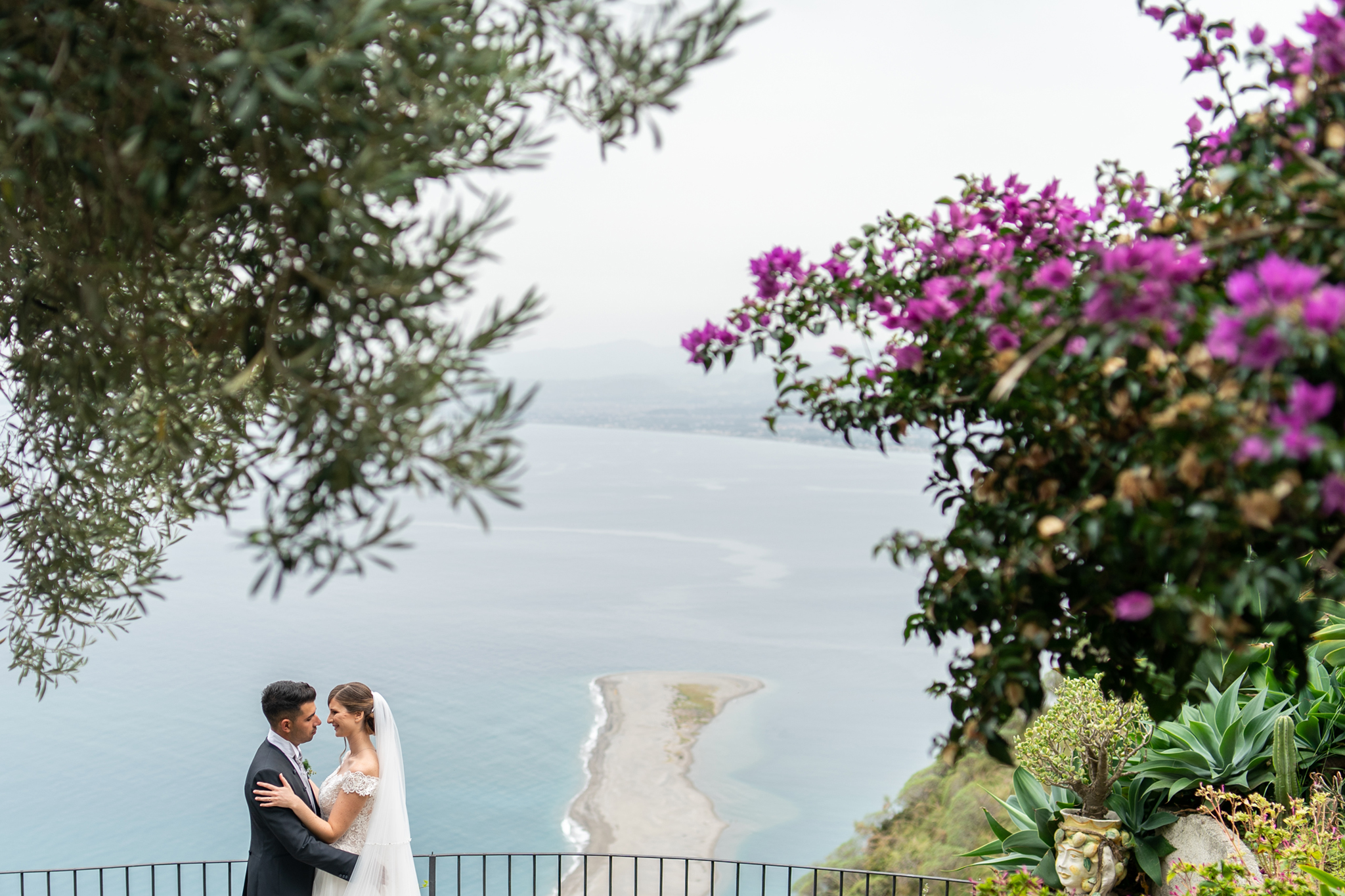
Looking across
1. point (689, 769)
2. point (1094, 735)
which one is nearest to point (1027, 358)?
point (1094, 735)

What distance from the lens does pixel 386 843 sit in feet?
11.8

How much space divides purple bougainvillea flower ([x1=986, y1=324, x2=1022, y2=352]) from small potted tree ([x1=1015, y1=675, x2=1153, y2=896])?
3.35 metres

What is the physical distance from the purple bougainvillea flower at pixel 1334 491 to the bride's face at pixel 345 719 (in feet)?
11.3

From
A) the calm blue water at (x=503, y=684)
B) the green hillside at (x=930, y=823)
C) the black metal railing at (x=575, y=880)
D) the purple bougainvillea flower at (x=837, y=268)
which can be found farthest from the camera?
the calm blue water at (x=503, y=684)

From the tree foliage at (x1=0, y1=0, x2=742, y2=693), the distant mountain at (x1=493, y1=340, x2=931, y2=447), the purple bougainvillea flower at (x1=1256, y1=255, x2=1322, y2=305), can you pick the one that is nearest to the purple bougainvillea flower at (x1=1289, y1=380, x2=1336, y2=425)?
the purple bougainvillea flower at (x1=1256, y1=255, x2=1322, y2=305)

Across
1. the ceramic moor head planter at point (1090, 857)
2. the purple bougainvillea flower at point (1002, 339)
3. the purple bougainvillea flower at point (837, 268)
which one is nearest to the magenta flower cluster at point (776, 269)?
the purple bougainvillea flower at point (837, 268)

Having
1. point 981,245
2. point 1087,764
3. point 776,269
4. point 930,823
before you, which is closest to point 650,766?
point 930,823

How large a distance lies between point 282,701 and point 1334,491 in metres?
3.38

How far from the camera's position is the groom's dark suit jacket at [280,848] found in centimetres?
332

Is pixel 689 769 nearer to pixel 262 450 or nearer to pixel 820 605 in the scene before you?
pixel 820 605

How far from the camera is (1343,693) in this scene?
4.43m

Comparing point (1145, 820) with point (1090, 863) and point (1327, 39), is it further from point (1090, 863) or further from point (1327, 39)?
point (1327, 39)

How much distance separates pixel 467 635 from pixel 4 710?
23.4 meters

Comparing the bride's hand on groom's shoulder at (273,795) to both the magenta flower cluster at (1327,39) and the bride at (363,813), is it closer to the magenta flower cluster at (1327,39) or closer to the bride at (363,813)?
the bride at (363,813)
